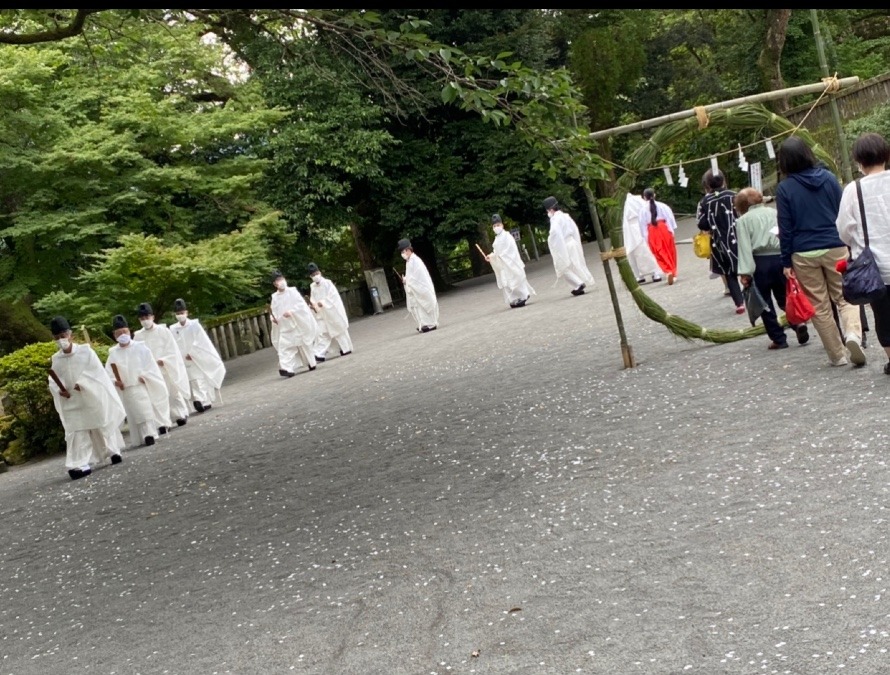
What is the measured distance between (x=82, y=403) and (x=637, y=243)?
39.6 ft

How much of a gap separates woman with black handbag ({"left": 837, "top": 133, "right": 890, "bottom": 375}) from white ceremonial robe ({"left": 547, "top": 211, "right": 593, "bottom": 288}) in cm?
1629

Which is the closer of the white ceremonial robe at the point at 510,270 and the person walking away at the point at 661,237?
the person walking away at the point at 661,237

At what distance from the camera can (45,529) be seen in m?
12.4

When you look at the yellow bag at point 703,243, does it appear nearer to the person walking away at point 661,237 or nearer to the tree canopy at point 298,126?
the tree canopy at point 298,126

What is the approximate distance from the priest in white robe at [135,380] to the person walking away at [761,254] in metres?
10.4

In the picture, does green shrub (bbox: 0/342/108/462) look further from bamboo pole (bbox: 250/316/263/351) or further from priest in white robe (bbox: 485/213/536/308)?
bamboo pole (bbox: 250/316/263/351)

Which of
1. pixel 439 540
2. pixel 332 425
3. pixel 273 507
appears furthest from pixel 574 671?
pixel 332 425

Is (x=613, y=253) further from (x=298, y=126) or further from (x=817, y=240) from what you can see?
(x=298, y=126)

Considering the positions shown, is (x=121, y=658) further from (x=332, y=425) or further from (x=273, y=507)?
(x=332, y=425)

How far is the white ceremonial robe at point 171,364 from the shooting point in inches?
821

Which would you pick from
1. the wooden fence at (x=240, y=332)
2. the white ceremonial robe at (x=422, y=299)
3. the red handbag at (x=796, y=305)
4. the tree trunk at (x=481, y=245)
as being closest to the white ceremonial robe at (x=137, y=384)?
the white ceremonial robe at (x=422, y=299)

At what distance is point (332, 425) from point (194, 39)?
59.7 ft

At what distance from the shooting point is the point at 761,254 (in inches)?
480

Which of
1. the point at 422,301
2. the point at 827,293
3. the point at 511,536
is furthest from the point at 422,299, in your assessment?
the point at 511,536
